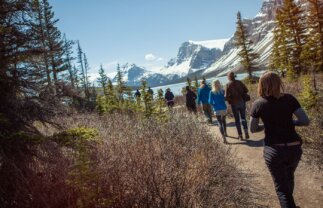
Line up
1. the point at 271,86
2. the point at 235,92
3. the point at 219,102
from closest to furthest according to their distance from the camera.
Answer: the point at 271,86, the point at 235,92, the point at 219,102

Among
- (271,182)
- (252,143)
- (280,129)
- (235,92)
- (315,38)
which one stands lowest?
(271,182)

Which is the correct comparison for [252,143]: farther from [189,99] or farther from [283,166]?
[189,99]

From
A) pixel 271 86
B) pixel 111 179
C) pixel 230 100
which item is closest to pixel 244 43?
pixel 230 100

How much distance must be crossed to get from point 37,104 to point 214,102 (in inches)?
240

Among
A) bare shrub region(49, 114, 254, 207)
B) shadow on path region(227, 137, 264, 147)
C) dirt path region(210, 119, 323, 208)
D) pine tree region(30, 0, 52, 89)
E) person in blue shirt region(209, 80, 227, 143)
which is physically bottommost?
dirt path region(210, 119, 323, 208)

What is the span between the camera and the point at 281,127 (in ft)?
13.0

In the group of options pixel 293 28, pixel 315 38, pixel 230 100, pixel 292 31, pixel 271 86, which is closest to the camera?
pixel 271 86

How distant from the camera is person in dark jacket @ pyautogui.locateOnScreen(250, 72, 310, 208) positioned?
155 inches

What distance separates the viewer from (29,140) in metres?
4.60

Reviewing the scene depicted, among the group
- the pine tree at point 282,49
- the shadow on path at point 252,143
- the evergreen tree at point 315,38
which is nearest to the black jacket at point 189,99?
the shadow on path at point 252,143

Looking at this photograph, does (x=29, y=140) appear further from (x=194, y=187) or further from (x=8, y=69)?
(x=194, y=187)

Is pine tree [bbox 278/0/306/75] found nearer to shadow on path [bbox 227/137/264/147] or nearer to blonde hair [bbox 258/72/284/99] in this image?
shadow on path [bbox 227/137/264/147]

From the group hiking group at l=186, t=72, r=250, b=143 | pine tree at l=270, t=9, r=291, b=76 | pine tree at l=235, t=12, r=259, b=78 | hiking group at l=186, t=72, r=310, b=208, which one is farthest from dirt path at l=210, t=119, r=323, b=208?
pine tree at l=235, t=12, r=259, b=78

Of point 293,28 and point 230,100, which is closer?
point 230,100
